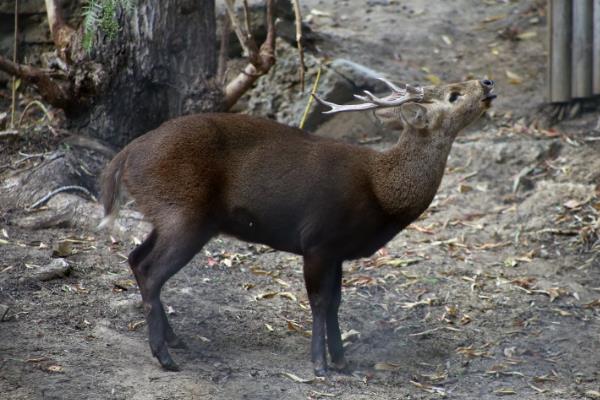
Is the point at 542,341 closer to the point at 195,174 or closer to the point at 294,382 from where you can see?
the point at 294,382

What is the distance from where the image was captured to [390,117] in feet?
20.2

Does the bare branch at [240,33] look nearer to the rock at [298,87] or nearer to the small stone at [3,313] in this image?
the rock at [298,87]

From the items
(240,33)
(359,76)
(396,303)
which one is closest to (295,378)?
(396,303)

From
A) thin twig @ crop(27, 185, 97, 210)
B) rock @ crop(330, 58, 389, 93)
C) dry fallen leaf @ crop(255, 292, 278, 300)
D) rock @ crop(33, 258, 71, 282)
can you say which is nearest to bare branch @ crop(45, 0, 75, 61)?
thin twig @ crop(27, 185, 97, 210)

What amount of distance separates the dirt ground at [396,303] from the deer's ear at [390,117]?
1.42 m

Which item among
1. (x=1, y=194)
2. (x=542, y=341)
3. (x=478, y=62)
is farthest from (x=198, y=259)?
(x=478, y=62)

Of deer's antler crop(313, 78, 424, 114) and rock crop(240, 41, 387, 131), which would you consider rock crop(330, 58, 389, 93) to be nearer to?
rock crop(240, 41, 387, 131)

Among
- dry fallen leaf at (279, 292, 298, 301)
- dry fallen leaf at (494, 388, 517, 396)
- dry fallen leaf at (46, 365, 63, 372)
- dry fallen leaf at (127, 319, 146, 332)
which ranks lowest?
dry fallen leaf at (494, 388, 517, 396)

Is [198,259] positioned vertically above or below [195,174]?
below

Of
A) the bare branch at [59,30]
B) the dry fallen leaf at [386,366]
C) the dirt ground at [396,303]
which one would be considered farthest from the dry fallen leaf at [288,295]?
the bare branch at [59,30]

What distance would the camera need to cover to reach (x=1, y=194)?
735cm

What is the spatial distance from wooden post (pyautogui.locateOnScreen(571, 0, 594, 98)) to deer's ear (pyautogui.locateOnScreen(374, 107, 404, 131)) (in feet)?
12.7

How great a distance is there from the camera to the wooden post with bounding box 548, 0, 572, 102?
31.1 ft

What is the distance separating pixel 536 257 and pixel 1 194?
427 centimetres
